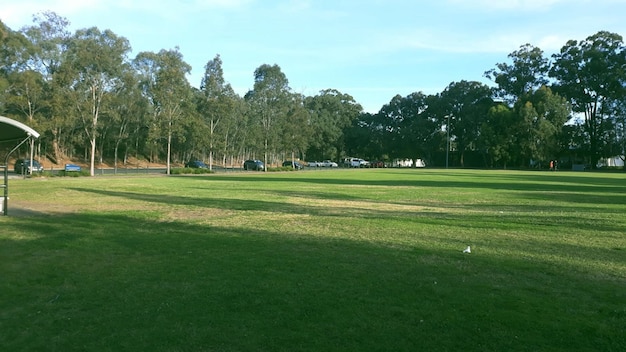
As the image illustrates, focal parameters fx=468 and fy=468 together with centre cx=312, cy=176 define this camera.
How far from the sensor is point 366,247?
853 centimetres

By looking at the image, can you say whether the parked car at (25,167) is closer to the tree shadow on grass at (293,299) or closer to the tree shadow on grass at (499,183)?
the tree shadow on grass at (499,183)

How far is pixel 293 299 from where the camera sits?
5332 mm

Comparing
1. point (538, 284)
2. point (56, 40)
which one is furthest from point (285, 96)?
point (538, 284)

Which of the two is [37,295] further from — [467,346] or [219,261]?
[467,346]

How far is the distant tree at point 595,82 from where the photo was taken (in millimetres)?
80688

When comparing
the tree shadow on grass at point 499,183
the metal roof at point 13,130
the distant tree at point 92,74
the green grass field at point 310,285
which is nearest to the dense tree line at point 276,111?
the distant tree at point 92,74

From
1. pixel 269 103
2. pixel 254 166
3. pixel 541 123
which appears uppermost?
pixel 269 103

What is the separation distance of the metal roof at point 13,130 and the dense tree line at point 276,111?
19933mm

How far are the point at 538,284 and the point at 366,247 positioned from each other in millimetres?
3136

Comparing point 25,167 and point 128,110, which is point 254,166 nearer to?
point 128,110

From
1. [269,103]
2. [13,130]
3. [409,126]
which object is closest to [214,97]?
[269,103]

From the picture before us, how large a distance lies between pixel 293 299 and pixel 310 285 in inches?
24.3

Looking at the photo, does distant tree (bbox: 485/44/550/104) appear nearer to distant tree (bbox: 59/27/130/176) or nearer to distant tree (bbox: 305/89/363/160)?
distant tree (bbox: 305/89/363/160)

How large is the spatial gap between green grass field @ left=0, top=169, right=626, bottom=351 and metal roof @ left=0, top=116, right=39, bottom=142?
2.32m
